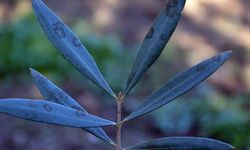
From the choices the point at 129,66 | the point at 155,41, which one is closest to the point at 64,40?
the point at 155,41

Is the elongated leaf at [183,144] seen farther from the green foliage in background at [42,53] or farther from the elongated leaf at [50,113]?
the green foliage in background at [42,53]

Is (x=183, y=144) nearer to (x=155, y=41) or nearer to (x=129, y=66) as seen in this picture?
(x=155, y=41)

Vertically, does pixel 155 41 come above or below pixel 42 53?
below

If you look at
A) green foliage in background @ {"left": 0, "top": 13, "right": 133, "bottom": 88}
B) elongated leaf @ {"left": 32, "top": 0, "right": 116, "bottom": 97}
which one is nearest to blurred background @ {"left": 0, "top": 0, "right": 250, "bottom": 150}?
green foliage in background @ {"left": 0, "top": 13, "right": 133, "bottom": 88}

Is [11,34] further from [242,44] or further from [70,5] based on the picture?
[242,44]

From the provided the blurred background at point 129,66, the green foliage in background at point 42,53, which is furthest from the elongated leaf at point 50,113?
the green foliage in background at point 42,53

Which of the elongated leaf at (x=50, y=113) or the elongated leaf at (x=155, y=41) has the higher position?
Result: the elongated leaf at (x=155, y=41)
